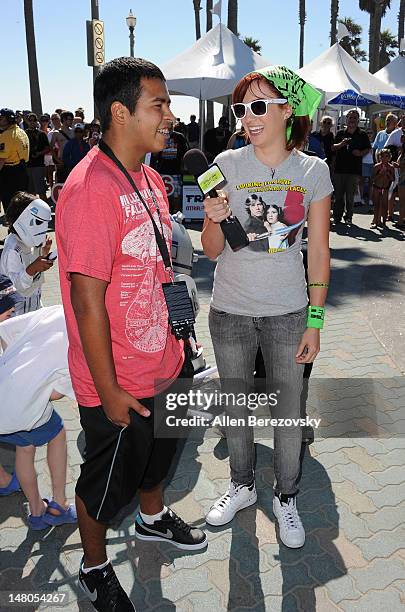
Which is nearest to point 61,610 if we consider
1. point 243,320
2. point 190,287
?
point 243,320

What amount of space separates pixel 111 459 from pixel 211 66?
40.3ft

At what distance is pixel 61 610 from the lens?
2.44 meters

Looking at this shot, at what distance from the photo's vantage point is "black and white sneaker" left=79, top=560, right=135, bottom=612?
236 centimetres

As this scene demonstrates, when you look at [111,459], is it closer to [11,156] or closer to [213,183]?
[213,183]

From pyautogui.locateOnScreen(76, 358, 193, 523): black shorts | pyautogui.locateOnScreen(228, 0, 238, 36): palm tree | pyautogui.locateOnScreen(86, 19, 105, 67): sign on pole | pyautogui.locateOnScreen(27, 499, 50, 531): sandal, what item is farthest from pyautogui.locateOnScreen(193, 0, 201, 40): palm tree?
pyautogui.locateOnScreen(76, 358, 193, 523): black shorts

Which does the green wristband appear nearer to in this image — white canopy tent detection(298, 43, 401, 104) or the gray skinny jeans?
the gray skinny jeans

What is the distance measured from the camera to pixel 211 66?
12852mm

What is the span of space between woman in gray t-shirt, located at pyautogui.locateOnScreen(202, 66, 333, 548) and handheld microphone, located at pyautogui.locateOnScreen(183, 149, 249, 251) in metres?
0.10

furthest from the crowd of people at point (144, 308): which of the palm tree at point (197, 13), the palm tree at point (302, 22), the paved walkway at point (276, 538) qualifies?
the palm tree at point (302, 22)

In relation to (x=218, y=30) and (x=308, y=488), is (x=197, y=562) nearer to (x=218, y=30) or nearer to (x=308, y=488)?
(x=308, y=488)

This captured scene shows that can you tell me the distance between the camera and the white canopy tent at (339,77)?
15.0 m

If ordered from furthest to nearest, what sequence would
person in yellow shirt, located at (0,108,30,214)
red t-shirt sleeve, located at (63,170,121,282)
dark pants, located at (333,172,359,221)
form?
dark pants, located at (333,172,359,221), person in yellow shirt, located at (0,108,30,214), red t-shirt sleeve, located at (63,170,121,282)

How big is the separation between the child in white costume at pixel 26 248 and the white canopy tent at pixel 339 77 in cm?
1311

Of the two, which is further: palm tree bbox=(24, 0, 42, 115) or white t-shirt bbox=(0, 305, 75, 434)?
palm tree bbox=(24, 0, 42, 115)
